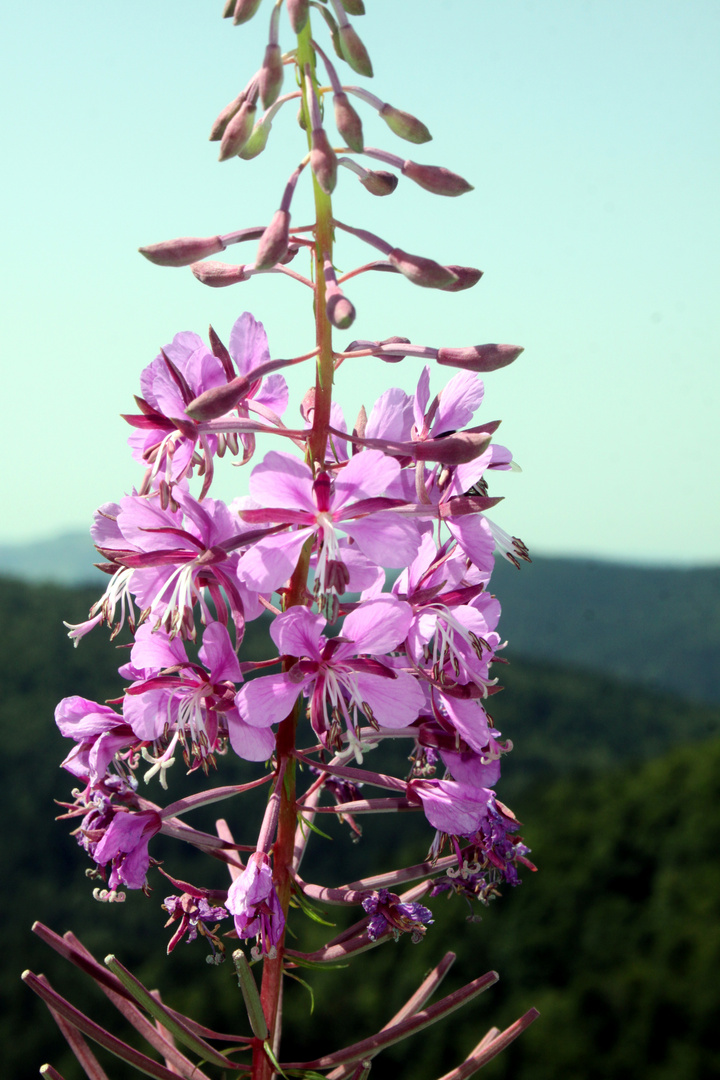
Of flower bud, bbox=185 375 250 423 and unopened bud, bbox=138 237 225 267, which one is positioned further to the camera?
unopened bud, bbox=138 237 225 267

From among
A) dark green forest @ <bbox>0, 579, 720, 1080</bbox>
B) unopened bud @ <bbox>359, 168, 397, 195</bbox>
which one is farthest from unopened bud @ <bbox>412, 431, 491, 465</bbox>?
dark green forest @ <bbox>0, 579, 720, 1080</bbox>

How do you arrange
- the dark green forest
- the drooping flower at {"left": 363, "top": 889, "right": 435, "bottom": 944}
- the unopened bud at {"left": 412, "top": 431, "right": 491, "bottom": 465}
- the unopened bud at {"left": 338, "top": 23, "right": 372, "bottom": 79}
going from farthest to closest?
the dark green forest, the drooping flower at {"left": 363, "top": 889, "right": 435, "bottom": 944}, the unopened bud at {"left": 338, "top": 23, "right": 372, "bottom": 79}, the unopened bud at {"left": 412, "top": 431, "right": 491, "bottom": 465}

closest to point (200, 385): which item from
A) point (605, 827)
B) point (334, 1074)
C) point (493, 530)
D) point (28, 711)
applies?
point (493, 530)

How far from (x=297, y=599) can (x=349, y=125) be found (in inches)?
43.6

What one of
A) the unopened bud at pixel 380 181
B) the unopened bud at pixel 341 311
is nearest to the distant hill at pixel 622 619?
the unopened bud at pixel 380 181

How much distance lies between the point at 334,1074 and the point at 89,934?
46.1 meters

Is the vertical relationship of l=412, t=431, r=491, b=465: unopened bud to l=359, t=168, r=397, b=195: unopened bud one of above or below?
below

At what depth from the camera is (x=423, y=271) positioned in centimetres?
207

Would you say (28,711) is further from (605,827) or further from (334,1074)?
(334,1074)

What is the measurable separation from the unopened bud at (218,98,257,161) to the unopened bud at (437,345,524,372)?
0.68 meters

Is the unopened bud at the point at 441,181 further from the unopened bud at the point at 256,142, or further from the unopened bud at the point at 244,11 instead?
the unopened bud at the point at 244,11

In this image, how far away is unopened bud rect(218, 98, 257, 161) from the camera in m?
2.12

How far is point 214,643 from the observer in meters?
2.11

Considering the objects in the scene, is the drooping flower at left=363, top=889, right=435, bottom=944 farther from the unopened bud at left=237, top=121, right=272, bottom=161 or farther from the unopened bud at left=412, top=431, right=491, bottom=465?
the unopened bud at left=237, top=121, right=272, bottom=161
